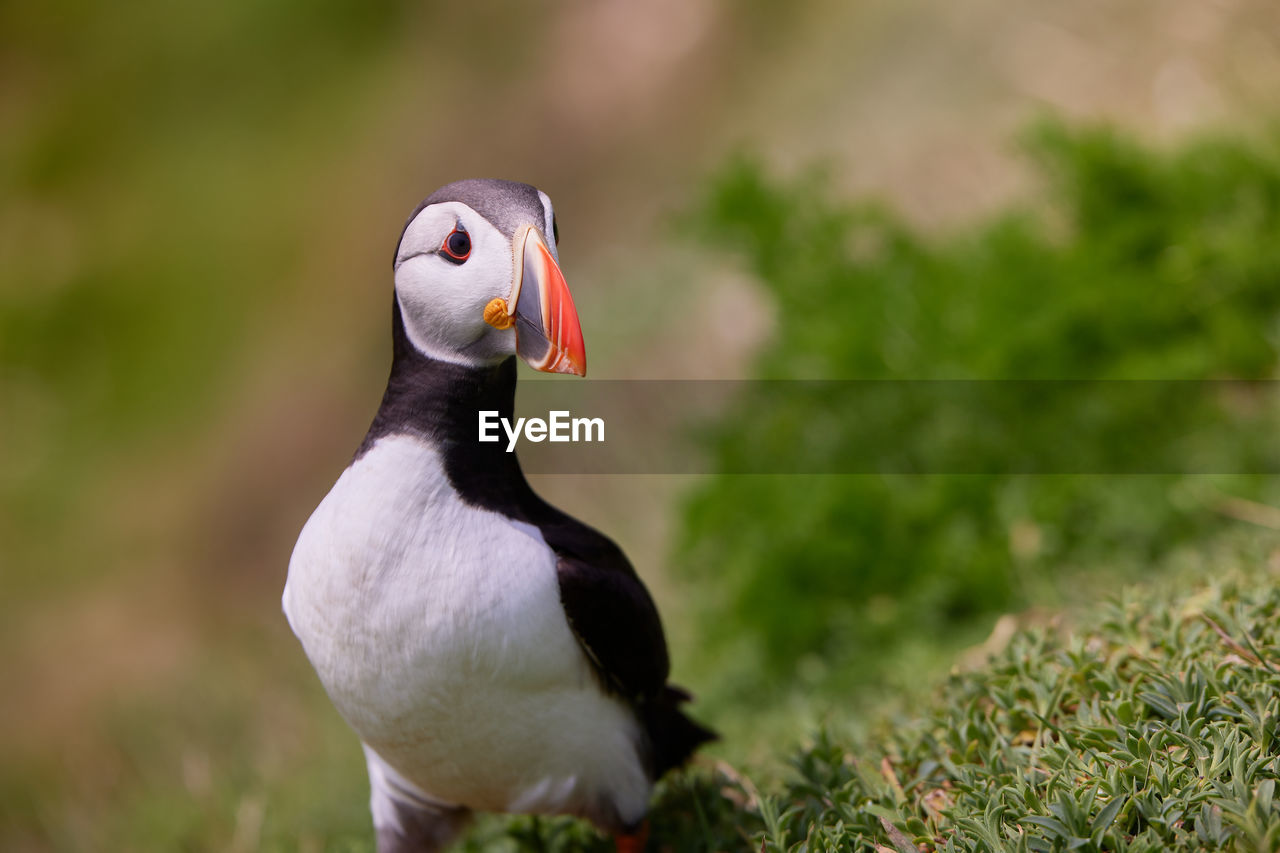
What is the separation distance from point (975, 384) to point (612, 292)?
3640 millimetres

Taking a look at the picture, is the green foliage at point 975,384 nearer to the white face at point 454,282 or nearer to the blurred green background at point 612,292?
the blurred green background at point 612,292

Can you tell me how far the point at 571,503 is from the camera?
5.37 metres

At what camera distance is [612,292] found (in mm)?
6941

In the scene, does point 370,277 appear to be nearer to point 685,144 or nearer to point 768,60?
point 685,144

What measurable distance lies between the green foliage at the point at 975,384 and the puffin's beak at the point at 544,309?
1.99 m

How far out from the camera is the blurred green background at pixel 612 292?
3.48 m

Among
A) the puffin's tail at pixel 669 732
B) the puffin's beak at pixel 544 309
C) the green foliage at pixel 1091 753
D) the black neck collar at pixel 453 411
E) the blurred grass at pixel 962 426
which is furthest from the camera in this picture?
the blurred grass at pixel 962 426

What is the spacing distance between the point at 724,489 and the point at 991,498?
97cm

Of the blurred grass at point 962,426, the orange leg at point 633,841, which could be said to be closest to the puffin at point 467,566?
the orange leg at point 633,841

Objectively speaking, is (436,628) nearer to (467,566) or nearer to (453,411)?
(467,566)

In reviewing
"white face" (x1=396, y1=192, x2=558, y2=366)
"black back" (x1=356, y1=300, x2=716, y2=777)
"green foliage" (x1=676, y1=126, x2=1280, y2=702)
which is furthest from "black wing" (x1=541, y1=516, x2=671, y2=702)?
"green foliage" (x1=676, y1=126, x2=1280, y2=702)

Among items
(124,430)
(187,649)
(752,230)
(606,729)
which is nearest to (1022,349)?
(752,230)

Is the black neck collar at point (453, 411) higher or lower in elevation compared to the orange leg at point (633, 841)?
higher

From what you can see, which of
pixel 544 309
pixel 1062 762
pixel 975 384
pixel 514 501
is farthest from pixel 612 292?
pixel 1062 762
